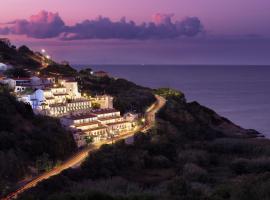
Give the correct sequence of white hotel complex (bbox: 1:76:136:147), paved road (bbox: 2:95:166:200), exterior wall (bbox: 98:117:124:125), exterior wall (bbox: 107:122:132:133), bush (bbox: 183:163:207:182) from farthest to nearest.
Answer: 1. exterior wall (bbox: 98:117:124:125)
2. exterior wall (bbox: 107:122:132:133)
3. white hotel complex (bbox: 1:76:136:147)
4. bush (bbox: 183:163:207:182)
5. paved road (bbox: 2:95:166:200)

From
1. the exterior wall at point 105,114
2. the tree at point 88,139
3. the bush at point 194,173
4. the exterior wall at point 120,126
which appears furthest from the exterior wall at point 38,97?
the bush at point 194,173

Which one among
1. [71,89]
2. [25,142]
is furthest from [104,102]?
[25,142]

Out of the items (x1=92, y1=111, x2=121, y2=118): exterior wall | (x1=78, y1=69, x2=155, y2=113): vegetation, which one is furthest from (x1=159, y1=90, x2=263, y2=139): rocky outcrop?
(x1=92, y1=111, x2=121, y2=118): exterior wall

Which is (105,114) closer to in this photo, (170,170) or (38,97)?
(38,97)

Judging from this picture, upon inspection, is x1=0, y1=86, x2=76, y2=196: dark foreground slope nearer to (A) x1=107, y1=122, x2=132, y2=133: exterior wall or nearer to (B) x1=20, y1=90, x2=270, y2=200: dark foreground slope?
(B) x1=20, y1=90, x2=270, y2=200: dark foreground slope

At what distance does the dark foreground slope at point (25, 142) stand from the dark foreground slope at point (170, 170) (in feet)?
8.48

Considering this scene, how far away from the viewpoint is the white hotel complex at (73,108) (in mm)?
39812

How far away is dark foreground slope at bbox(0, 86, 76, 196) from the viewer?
2802cm

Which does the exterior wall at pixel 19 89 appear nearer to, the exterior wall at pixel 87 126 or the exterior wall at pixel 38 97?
the exterior wall at pixel 38 97

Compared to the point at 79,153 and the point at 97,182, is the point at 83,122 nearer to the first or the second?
the point at 79,153

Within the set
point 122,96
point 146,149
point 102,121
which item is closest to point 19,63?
point 122,96

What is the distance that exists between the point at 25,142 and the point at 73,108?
510 inches

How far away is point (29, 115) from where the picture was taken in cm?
3716

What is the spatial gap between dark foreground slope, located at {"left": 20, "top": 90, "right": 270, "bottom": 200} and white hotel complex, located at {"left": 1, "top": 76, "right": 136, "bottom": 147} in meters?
3.16
